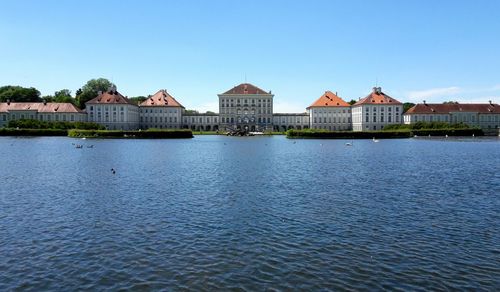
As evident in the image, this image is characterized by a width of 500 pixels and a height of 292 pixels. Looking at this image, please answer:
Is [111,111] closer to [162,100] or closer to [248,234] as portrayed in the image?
[162,100]

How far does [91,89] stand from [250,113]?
5563 centimetres

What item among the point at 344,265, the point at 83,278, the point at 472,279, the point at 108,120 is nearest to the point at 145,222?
the point at 83,278

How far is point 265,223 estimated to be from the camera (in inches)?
608

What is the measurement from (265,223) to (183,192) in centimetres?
748

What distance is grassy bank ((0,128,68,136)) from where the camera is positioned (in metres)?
98.9

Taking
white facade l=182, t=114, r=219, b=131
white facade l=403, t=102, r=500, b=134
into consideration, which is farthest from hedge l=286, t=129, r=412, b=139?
white facade l=182, t=114, r=219, b=131

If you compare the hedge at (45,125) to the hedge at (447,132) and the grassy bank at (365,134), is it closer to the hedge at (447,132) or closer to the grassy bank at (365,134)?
the grassy bank at (365,134)

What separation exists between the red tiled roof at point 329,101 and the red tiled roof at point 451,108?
22.3 meters

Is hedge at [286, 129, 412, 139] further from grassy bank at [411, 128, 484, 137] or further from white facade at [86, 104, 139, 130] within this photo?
white facade at [86, 104, 139, 130]

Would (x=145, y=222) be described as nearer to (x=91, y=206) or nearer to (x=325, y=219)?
(x=91, y=206)

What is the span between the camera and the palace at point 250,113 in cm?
13012

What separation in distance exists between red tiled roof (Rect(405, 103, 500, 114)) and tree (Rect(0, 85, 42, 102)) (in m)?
119

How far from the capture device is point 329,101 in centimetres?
14512

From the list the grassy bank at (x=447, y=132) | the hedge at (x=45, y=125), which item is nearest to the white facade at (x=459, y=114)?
the grassy bank at (x=447, y=132)
